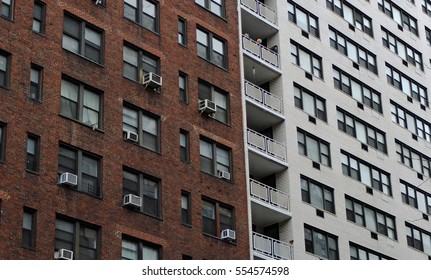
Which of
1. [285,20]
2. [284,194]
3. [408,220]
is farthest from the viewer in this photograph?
[408,220]

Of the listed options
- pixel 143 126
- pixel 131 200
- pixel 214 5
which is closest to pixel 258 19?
pixel 214 5

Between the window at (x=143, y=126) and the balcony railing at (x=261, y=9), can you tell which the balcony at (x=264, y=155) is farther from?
the balcony railing at (x=261, y=9)

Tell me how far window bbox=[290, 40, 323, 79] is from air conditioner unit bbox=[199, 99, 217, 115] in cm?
1052

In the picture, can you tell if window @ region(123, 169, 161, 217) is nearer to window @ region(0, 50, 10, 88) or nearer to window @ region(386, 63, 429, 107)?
window @ region(0, 50, 10, 88)

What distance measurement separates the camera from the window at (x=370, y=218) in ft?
187

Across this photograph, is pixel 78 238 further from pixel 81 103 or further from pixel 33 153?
pixel 81 103

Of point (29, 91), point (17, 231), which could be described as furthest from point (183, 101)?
point (17, 231)

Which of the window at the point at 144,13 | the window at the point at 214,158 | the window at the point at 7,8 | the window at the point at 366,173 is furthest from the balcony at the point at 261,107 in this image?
the window at the point at 7,8

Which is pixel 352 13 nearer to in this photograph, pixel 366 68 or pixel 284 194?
pixel 366 68

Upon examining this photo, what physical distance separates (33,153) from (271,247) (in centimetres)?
1501

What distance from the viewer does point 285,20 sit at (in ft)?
189

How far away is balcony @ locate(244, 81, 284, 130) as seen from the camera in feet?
174

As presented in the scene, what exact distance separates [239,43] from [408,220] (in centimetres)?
1728

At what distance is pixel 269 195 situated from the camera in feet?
168
